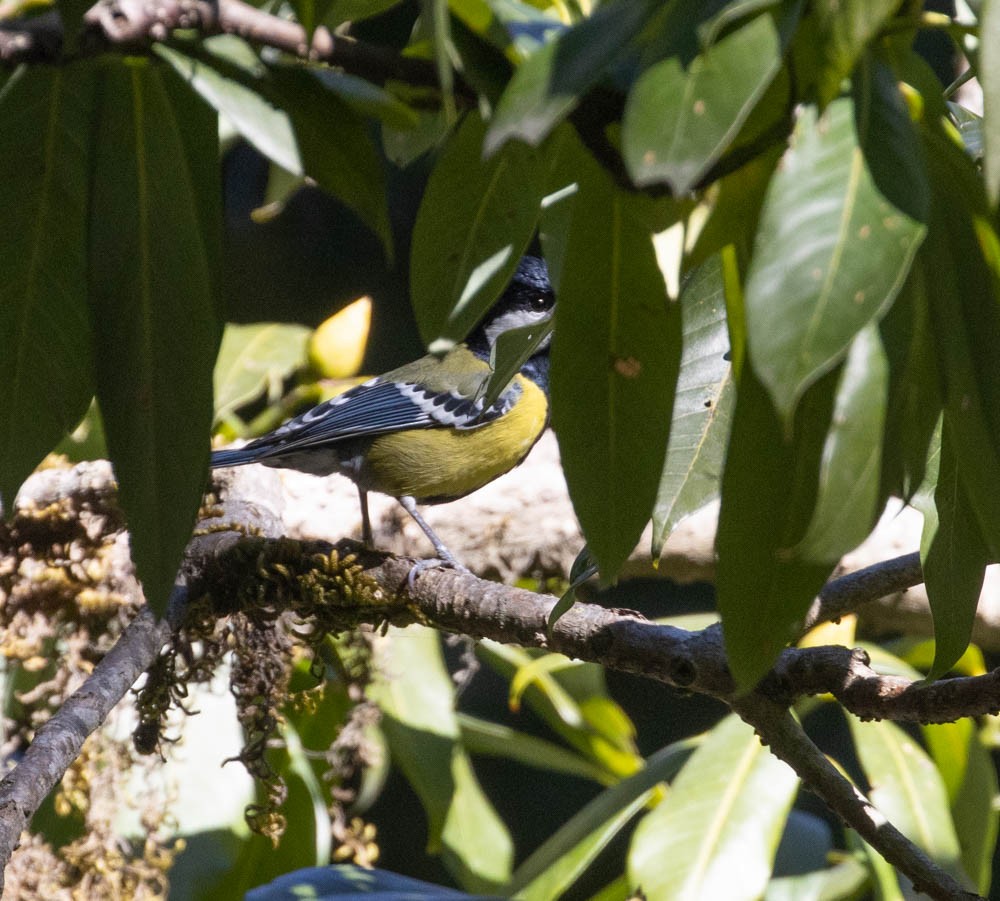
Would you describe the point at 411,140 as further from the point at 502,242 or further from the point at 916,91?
the point at 916,91

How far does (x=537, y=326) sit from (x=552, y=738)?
3.89 m

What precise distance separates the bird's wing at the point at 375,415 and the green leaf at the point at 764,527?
62.5 inches

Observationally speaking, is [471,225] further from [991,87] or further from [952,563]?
[952,563]

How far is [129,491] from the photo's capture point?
758mm

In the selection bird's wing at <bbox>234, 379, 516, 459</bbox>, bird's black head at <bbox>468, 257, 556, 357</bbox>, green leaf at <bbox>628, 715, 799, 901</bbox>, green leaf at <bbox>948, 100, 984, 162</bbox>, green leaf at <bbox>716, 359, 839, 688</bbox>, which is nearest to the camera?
green leaf at <bbox>716, 359, 839, 688</bbox>

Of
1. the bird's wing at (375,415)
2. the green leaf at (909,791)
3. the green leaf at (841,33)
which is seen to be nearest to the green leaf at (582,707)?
the bird's wing at (375,415)

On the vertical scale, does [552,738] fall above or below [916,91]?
below

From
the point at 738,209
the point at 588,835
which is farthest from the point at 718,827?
the point at 738,209

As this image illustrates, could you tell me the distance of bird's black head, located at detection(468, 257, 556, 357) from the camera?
8.89ft

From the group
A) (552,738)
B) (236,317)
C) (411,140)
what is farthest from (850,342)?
(552,738)

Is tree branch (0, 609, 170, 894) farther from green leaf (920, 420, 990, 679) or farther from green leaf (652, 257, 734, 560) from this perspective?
green leaf (920, 420, 990, 679)

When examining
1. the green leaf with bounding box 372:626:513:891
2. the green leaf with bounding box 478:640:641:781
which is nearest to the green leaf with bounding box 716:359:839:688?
the green leaf with bounding box 372:626:513:891

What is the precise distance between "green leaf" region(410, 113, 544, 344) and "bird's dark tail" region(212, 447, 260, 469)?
139cm

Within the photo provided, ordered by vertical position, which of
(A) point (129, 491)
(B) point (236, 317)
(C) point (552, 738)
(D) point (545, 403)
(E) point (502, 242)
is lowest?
(C) point (552, 738)
